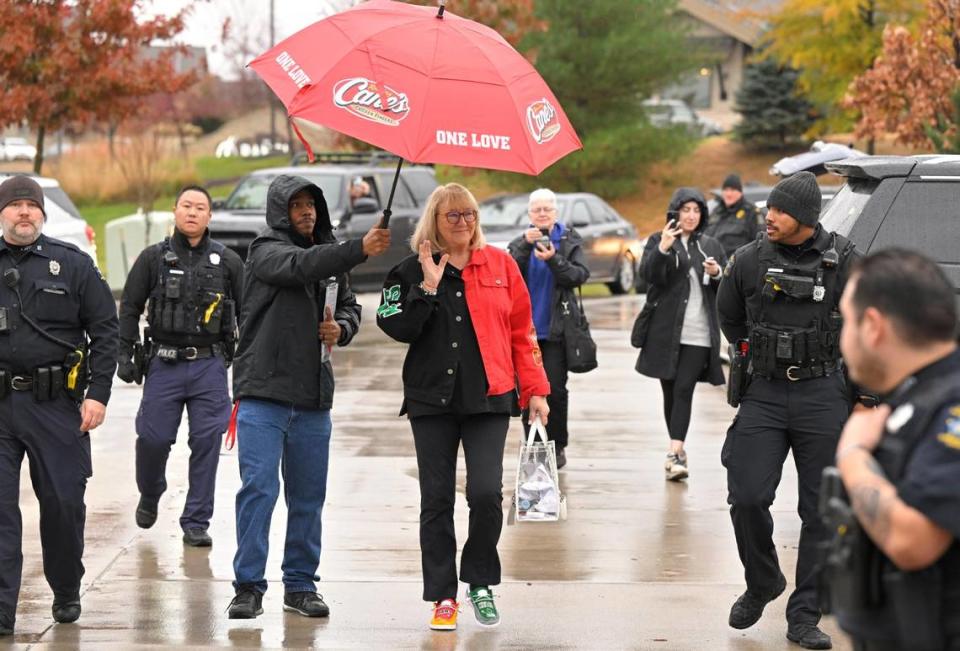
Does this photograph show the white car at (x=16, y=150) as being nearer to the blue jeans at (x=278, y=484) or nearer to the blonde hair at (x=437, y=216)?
the blue jeans at (x=278, y=484)

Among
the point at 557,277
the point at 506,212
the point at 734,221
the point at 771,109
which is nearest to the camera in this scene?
the point at 557,277

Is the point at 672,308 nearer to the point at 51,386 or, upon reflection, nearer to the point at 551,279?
the point at 551,279

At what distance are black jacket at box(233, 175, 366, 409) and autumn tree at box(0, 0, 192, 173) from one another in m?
15.5

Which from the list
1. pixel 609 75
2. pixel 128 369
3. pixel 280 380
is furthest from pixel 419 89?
pixel 609 75

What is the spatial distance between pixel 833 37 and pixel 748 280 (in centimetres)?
3155

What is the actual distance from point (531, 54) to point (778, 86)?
14.8m

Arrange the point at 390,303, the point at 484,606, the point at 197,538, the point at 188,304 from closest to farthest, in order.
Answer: the point at 390,303
the point at 484,606
the point at 197,538
the point at 188,304

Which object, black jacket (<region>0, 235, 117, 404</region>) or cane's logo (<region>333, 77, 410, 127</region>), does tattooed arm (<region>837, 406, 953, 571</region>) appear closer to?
cane's logo (<region>333, 77, 410, 127</region>)

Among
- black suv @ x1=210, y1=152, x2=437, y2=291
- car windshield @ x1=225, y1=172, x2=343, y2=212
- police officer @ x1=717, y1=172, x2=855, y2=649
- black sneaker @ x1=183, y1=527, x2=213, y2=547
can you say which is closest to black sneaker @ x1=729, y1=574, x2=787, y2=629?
police officer @ x1=717, y1=172, x2=855, y2=649

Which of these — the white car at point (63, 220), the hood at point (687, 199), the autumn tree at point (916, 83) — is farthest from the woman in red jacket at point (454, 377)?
the autumn tree at point (916, 83)

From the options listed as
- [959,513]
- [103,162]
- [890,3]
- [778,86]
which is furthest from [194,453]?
[778,86]

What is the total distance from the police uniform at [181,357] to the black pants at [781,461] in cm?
305

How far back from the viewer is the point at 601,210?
25.6 metres

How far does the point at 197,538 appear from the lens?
26.0ft
